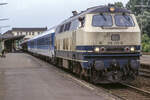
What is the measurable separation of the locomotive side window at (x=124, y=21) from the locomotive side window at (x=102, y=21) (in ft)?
1.02

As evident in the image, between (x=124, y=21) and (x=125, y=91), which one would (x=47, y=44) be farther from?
(x=125, y=91)

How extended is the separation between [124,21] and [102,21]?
0.98 meters

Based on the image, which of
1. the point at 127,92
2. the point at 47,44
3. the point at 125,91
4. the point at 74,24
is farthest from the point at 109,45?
the point at 47,44

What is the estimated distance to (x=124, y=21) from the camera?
15.5 meters

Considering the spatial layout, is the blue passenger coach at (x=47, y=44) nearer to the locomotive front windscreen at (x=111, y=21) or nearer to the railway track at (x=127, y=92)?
the locomotive front windscreen at (x=111, y=21)

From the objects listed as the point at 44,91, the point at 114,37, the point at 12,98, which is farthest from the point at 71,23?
the point at 12,98

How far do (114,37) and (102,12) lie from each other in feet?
4.33

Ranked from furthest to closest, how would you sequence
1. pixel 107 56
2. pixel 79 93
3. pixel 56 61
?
pixel 56 61 → pixel 107 56 → pixel 79 93

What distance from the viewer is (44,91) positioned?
1317 cm

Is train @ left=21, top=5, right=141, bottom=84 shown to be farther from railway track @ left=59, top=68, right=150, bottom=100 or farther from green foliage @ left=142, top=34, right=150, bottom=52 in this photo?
green foliage @ left=142, top=34, right=150, bottom=52

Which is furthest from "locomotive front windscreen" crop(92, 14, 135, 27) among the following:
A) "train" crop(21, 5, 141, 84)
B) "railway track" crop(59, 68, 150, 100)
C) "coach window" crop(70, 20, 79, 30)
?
"railway track" crop(59, 68, 150, 100)

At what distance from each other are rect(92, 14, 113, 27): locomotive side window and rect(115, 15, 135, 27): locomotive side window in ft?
1.02

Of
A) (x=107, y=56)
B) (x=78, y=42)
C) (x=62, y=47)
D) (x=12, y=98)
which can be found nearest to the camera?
(x=12, y=98)

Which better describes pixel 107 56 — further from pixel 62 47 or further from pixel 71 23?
pixel 62 47
